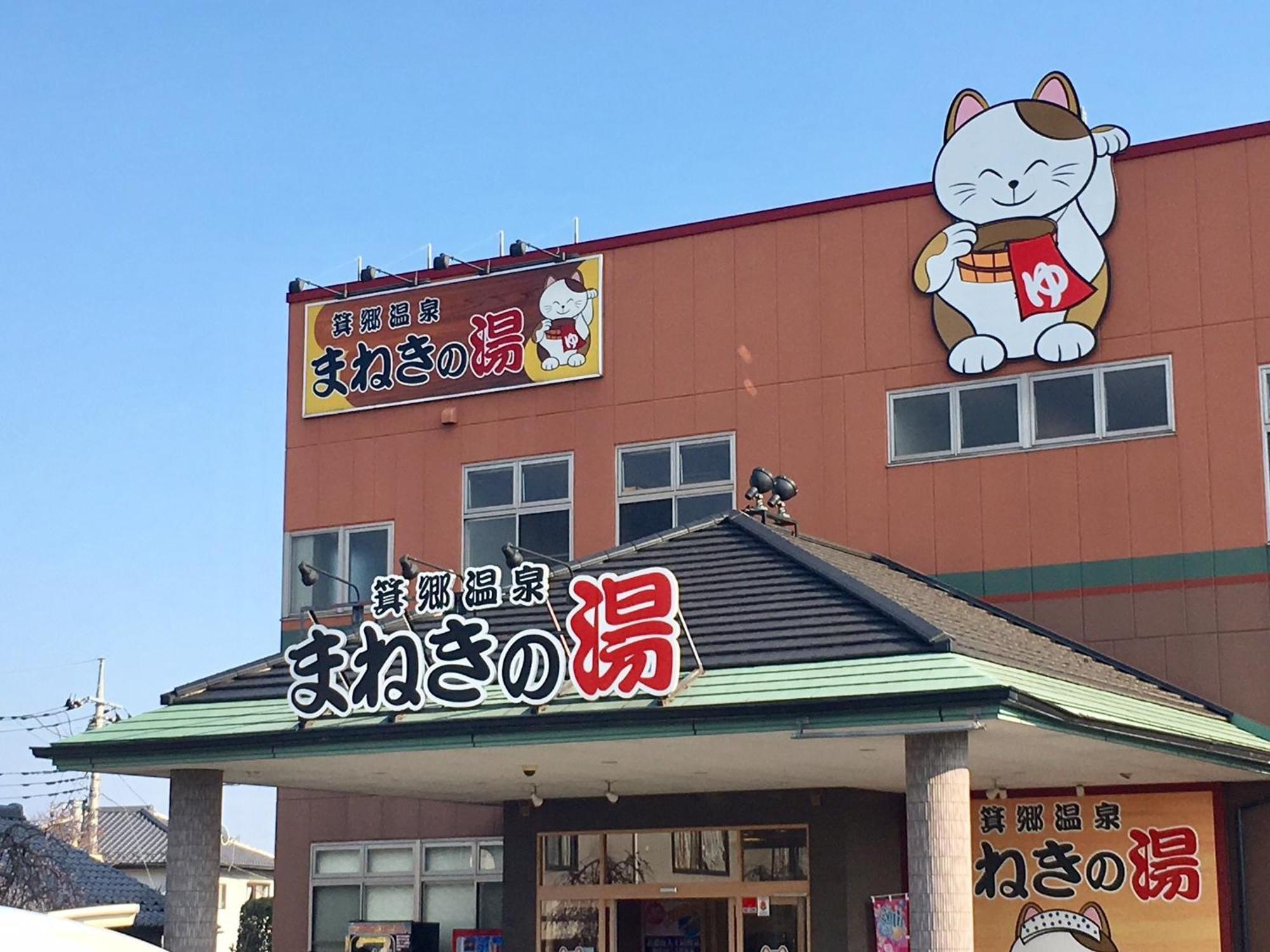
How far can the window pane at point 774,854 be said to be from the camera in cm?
1866

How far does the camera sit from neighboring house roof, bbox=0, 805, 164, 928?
91.1ft

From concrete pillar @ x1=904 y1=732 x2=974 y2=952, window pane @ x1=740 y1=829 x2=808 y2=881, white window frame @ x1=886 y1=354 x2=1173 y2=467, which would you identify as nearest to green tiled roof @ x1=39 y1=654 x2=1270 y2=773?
concrete pillar @ x1=904 y1=732 x2=974 y2=952

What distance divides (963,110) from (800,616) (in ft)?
26.3

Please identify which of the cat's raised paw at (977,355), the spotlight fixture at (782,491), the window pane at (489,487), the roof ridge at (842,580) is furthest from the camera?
the window pane at (489,487)

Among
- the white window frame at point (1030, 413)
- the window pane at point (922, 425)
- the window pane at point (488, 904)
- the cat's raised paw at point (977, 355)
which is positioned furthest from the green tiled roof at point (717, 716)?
the window pane at point (488, 904)

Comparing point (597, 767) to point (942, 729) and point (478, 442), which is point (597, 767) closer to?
point (942, 729)

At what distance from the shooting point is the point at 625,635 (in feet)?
46.2

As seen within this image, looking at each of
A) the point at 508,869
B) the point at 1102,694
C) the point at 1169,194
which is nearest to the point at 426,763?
the point at 508,869

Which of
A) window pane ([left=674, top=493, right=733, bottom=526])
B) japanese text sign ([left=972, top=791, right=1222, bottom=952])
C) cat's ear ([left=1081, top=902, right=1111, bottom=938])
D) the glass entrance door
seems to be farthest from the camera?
window pane ([left=674, top=493, right=733, bottom=526])

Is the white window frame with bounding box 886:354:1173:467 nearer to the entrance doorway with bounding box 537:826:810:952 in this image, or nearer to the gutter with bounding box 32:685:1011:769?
the entrance doorway with bounding box 537:826:810:952

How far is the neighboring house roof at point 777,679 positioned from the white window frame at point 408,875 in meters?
5.92

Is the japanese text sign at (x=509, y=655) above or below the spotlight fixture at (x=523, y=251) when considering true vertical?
below

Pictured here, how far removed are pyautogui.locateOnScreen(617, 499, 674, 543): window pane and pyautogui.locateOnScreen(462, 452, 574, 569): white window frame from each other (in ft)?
2.41

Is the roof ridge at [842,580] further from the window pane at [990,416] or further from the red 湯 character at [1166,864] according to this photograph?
the red 湯 character at [1166,864]
